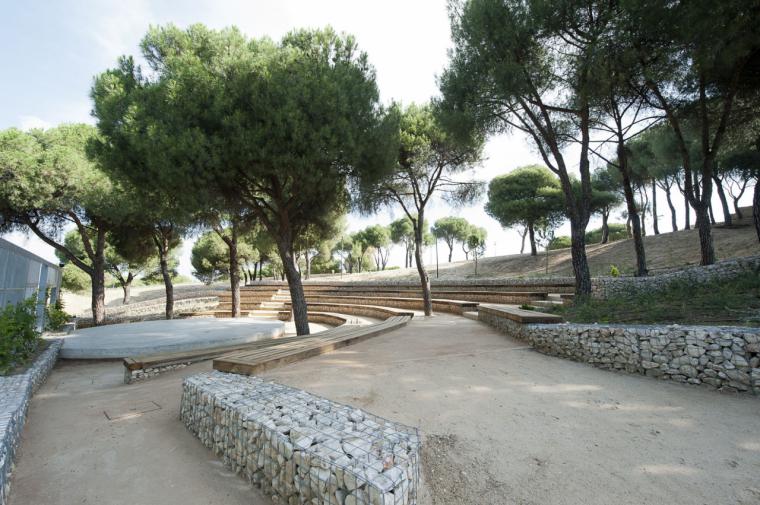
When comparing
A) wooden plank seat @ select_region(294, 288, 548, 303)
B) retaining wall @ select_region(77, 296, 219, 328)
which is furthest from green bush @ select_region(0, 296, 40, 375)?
retaining wall @ select_region(77, 296, 219, 328)

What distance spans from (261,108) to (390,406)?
587 cm

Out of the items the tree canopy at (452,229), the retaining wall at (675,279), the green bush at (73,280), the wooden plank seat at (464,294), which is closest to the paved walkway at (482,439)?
the retaining wall at (675,279)

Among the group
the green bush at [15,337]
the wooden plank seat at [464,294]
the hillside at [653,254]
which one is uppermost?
the hillside at [653,254]

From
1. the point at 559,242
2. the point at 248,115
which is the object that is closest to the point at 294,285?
the point at 248,115

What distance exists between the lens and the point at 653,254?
16016mm

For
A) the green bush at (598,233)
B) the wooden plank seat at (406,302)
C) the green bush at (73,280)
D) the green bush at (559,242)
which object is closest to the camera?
the wooden plank seat at (406,302)

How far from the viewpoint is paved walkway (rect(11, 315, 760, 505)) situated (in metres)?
2.08

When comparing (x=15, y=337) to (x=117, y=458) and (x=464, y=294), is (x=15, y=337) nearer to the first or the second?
(x=117, y=458)

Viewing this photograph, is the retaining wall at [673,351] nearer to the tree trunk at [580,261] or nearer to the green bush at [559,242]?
the tree trunk at [580,261]

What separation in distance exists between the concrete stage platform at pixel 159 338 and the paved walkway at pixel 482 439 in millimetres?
1903

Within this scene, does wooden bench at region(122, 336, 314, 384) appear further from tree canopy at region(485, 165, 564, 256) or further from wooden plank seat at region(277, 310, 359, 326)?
tree canopy at region(485, 165, 564, 256)

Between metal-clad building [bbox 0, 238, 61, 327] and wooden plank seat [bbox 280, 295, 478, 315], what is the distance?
32.8 ft

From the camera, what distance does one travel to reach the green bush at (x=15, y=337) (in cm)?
441

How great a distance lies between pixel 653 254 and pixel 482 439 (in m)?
18.3
